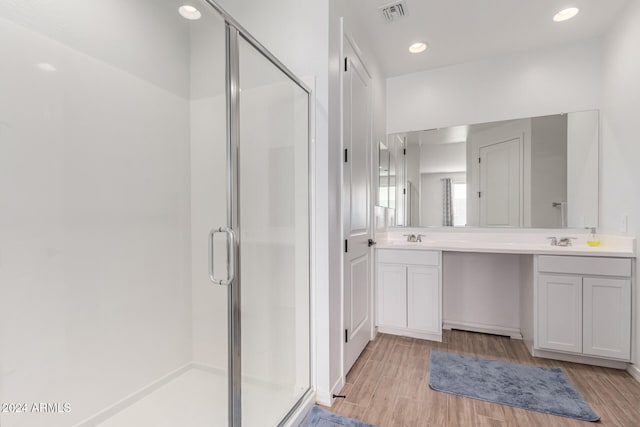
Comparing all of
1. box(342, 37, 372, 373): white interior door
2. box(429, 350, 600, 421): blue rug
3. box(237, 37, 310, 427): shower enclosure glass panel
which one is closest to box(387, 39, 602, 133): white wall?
box(342, 37, 372, 373): white interior door

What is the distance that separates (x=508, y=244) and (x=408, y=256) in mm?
996

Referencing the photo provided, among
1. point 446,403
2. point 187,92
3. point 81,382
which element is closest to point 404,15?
point 187,92

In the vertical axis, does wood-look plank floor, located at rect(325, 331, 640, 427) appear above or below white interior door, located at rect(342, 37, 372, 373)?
below

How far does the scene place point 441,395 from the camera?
1.86 m

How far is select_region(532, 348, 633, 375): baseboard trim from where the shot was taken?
7.07 feet

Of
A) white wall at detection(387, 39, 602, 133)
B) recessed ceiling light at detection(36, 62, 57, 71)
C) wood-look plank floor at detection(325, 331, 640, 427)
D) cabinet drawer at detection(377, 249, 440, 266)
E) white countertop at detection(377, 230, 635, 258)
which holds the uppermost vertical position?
white wall at detection(387, 39, 602, 133)

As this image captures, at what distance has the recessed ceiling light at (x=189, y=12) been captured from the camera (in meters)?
1.91

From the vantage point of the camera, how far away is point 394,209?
3248mm

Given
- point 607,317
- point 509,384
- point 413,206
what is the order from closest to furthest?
1. point 509,384
2. point 607,317
3. point 413,206

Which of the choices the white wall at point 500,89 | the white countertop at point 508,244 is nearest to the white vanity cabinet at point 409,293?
the white countertop at point 508,244

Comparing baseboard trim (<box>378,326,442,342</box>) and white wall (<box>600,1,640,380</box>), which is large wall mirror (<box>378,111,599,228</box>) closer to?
white wall (<box>600,1,640,380</box>)

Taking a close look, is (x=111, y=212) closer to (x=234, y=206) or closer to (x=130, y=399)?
(x=234, y=206)

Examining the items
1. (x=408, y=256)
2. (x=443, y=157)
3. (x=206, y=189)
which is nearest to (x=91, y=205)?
(x=206, y=189)

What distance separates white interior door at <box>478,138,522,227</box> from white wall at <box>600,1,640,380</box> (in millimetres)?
611
